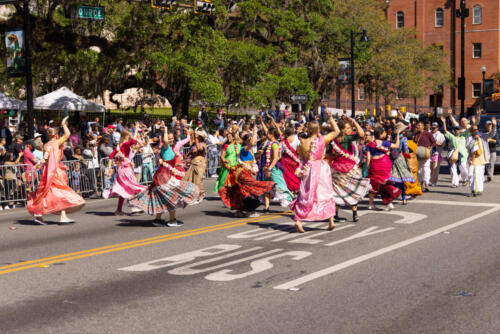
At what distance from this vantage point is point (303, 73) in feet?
128

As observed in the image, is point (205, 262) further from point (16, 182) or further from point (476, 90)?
point (476, 90)

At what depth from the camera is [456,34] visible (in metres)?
75.7

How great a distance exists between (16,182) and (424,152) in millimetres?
10504

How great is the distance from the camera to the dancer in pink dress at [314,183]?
11.0 m

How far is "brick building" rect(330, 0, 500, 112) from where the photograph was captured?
73625 mm

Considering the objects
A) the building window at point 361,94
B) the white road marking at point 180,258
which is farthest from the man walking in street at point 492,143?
the building window at point 361,94

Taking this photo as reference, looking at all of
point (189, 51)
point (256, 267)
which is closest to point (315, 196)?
point (256, 267)

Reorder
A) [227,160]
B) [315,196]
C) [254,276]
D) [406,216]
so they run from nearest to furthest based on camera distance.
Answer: [254,276], [315,196], [406,216], [227,160]

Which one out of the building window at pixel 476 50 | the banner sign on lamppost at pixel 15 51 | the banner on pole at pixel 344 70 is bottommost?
the banner sign on lamppost at pixel 15 51

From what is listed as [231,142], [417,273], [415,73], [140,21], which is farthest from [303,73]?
[417,273]

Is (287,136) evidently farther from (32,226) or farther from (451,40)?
(451,40)

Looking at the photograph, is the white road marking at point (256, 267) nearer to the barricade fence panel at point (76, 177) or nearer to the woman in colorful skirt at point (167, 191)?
the woman in colorful skirt at point (167, 191)

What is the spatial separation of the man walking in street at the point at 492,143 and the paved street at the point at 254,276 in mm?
6872

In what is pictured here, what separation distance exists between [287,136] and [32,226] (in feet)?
17.3
